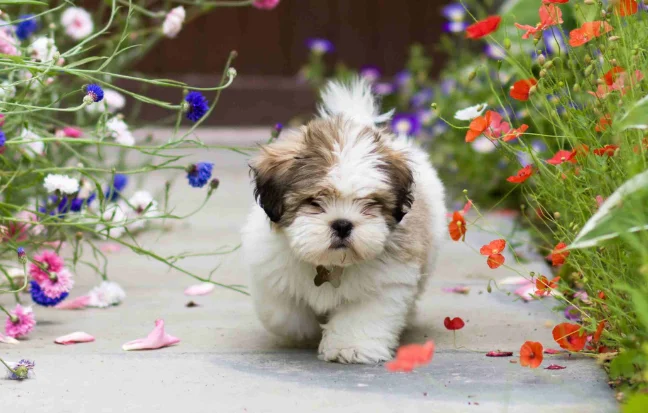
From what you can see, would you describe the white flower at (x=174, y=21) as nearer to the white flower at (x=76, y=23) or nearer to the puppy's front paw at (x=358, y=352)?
the white flower at (x=76, y=23)

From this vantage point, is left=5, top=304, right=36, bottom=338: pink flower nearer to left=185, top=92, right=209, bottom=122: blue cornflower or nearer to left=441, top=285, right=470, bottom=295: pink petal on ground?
left=185, top=92, right=209, bottom=122: blue cornflower

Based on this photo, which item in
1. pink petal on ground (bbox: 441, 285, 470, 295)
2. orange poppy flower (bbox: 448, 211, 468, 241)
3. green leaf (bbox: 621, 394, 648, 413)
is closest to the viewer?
green leaf (bbox: 621, 394, 648, 413)

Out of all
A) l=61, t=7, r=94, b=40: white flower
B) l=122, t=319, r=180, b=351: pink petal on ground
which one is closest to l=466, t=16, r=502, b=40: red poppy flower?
l=122, t=319, r=180, b=351: pink petal on ground

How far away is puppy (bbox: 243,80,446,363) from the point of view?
3582mm

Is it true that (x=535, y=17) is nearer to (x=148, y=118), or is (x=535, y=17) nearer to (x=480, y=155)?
(x=480, y=155)

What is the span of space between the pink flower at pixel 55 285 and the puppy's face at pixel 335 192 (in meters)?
1.09

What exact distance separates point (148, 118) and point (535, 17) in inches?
207

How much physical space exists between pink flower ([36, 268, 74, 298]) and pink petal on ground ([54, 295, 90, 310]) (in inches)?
13.8

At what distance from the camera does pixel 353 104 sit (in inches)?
172

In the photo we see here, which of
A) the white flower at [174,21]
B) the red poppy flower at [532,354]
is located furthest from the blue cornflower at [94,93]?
the red poppy flower at [532,354]

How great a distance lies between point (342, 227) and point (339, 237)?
0.12 ft

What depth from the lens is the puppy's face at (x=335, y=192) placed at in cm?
356

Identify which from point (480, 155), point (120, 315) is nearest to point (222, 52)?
point (480, 155)

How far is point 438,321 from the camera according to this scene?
4590mm
